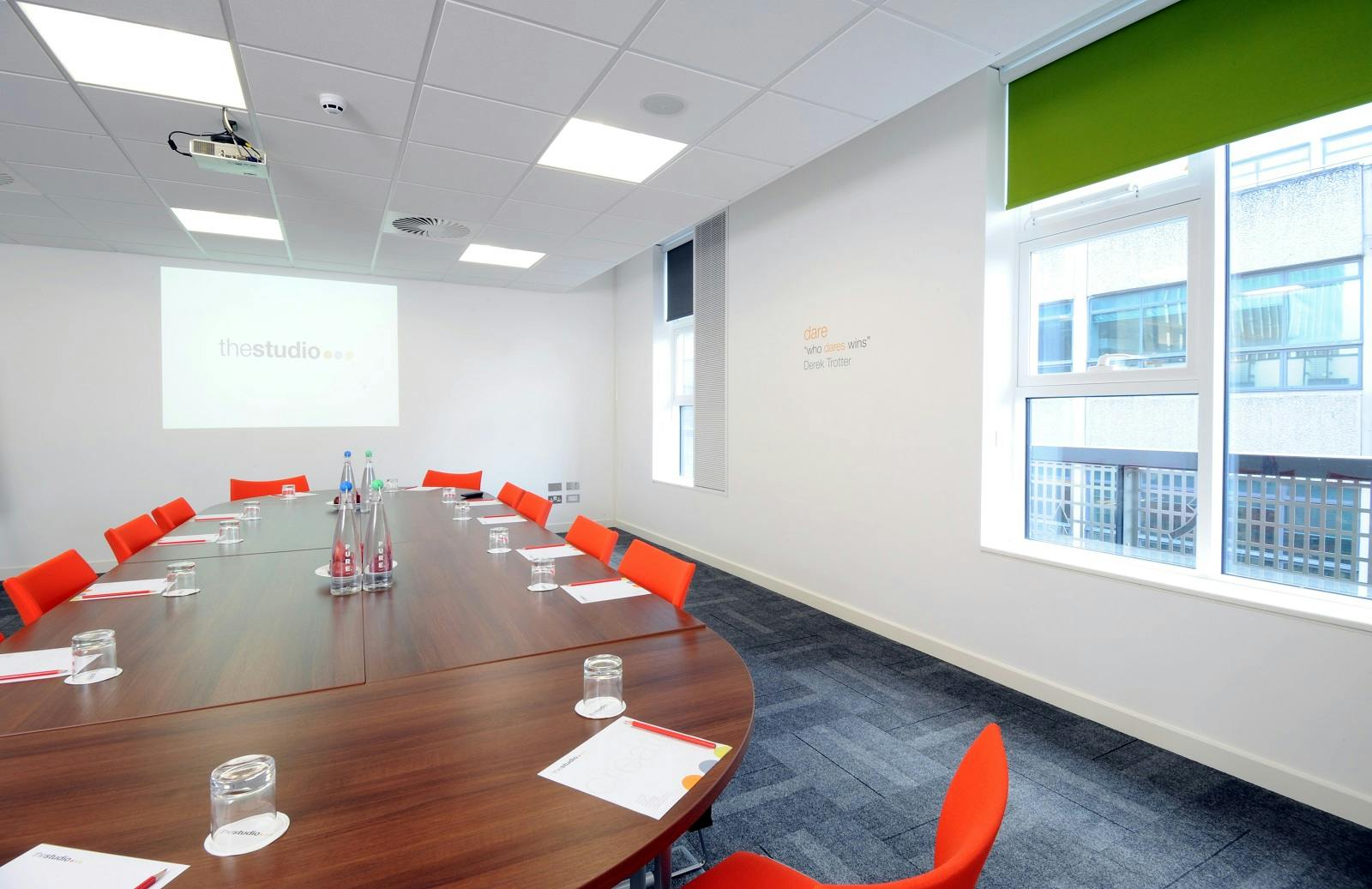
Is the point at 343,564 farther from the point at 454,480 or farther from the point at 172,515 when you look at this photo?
the point at 454,480

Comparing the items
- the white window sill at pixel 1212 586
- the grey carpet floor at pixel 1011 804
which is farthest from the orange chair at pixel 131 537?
the white window sill at pixel 1212 586

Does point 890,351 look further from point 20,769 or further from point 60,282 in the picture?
point 60,282

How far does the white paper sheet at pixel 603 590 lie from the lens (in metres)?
2.10

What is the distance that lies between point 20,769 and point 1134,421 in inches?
150

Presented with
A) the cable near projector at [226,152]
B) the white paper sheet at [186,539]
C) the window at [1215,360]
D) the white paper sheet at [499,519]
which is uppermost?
the cable near projector at [226,152]

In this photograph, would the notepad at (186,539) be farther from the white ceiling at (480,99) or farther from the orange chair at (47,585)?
the white ceiling at (480,99)

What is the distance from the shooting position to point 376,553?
2.22m

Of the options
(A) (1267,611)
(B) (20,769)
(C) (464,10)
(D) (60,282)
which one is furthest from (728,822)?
(D) (60,282)

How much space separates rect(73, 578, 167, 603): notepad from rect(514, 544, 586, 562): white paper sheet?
1.21 meters

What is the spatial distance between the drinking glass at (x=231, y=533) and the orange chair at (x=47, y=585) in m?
0.45

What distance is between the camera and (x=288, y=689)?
1396mm

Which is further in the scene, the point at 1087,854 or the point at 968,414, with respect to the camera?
the point at 968,414

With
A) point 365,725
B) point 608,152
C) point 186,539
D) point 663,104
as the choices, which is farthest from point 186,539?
point 663,104

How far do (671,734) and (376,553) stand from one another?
1.47 meters
